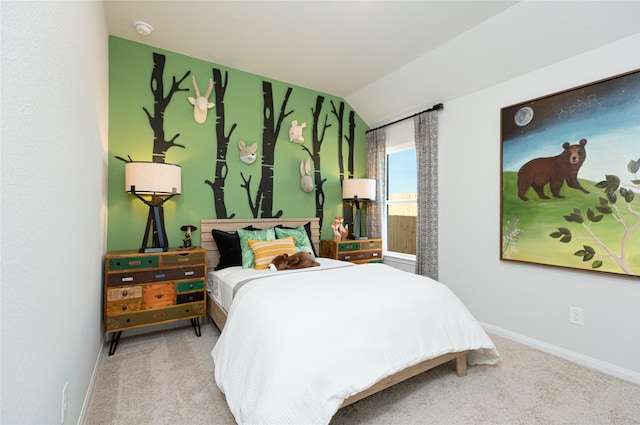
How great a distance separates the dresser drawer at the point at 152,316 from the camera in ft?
7.86

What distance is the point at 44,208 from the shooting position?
3.11 ft

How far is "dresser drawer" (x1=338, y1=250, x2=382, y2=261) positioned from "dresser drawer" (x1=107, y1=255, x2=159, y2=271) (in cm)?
211

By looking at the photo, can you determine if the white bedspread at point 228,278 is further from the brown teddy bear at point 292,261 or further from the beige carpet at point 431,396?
the beige carpet at point 431,396

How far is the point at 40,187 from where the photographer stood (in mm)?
908

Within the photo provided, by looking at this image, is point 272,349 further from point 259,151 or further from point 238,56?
point 238,56

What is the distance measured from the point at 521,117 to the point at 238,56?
9.72 ft

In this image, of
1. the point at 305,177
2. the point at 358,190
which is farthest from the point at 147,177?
the point at 358,190

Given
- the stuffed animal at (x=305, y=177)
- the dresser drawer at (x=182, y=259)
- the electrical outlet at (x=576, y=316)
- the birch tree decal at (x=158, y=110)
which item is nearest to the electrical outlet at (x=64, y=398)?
the dresser drawer at (x=182, y=259)

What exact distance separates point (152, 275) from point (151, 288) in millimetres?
115

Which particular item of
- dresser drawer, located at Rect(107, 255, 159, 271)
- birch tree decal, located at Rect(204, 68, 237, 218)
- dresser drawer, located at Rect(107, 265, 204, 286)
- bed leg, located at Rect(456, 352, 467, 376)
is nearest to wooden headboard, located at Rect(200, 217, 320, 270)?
birch tree decal, located at Rect(204, 68, 237, 218)

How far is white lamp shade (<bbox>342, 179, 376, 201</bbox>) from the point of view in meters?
3.95

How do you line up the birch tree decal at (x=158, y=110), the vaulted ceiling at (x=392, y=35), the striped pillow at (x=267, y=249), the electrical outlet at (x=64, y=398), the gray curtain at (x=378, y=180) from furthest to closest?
1. the gray curtain at (x=378, y=180)
2. the birch tree decal at (x=158, y=110)
3. the striped pillow at (x=267, y=249)
4. the vaulted ceiling at (x=392, y=35)
5. the electrical outlet at (x=64, y=398)

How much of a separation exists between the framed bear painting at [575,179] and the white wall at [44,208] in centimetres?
331

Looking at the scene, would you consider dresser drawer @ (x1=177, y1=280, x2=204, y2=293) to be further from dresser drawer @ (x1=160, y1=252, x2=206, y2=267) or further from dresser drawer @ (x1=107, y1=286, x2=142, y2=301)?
dresser drawer @ (x1=107, y1=286, x2=142, y2=301)
